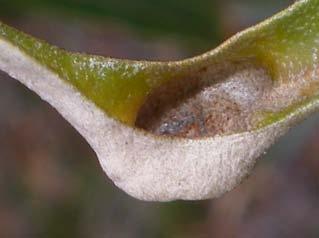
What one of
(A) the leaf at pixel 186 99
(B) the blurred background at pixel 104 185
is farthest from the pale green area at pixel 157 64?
(B) the blurred background at pixel 104 185

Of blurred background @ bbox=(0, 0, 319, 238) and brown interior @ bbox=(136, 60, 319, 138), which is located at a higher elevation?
blurred background @ bbox=(0, 0, 319, 238)

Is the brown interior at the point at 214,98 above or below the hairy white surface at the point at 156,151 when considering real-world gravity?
above

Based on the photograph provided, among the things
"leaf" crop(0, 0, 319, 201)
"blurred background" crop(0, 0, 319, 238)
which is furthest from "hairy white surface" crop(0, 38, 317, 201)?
"blurred background" crop(0, 0, 319, 238)

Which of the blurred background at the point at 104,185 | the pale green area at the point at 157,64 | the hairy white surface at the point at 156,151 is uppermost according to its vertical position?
the blurred background at the point at 104,185

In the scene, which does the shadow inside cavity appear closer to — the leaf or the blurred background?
the leaf

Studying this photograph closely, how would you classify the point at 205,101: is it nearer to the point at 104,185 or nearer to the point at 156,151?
the point at 156,151

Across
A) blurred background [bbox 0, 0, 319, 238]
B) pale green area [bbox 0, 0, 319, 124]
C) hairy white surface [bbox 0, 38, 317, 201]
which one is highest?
blurred background [bbox 0, 0, 319, 238]

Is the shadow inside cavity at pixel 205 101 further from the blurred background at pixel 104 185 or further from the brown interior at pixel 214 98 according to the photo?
the blurred background at pixel 104 185

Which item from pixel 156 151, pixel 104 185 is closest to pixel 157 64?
pixel 156 151
